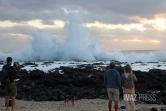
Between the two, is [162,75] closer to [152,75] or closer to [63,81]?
[152,75]

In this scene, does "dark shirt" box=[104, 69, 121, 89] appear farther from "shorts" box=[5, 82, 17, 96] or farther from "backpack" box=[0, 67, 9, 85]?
"backpack" box=[0, 67, 9, 85]

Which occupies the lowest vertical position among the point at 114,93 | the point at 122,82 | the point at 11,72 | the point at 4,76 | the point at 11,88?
the point at 114,93

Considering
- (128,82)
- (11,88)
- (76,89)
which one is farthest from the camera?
(76,89)

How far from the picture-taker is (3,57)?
7519 centimetres

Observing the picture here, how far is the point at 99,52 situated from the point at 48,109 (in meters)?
59.6

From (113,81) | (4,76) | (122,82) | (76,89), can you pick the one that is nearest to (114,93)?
(113,81)

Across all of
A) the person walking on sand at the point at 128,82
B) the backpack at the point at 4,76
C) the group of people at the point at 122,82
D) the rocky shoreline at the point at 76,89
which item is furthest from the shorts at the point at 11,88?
→ the rocky shoreline at the point at 76,89

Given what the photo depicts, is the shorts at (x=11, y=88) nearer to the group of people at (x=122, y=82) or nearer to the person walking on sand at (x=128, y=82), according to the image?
the group of people at (x=122, y=82)

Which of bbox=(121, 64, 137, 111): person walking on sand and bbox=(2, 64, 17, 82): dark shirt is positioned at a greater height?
bbox=(2, 64, 17, 82): dark shirt

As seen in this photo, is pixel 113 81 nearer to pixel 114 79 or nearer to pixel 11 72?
pixel 114 79

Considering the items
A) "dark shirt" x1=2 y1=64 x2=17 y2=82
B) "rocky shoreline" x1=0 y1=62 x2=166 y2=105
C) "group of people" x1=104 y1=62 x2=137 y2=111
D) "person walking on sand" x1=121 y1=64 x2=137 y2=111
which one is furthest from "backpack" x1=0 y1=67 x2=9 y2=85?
"rocky shoreline" x1=0 y1=62 x2=166 y2=105

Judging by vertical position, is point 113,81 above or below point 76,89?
above

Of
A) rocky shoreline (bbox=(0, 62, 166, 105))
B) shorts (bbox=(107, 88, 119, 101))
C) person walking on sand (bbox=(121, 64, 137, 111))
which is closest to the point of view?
person walking on sand (bbox=(121, 64, 137, 111))

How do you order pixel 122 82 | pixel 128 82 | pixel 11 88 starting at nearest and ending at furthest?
1. pixel 128 82
2. pixel 122 82
3. pixel 11 88
